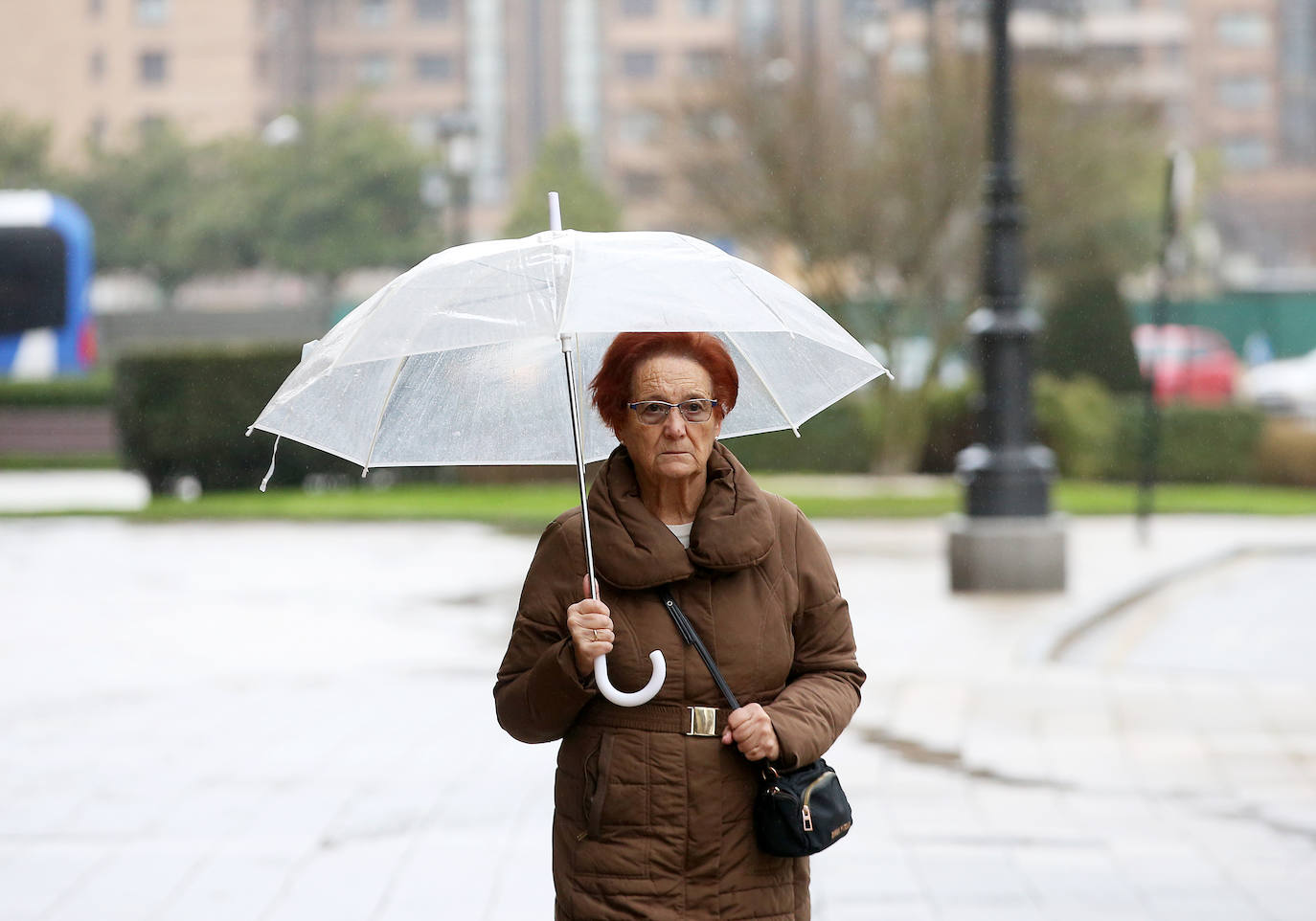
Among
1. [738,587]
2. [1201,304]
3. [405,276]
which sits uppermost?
[405,276]

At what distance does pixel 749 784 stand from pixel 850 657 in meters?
0.29

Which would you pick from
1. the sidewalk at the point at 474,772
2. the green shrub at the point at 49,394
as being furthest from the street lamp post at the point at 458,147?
the sidewalk at the point at 474,772

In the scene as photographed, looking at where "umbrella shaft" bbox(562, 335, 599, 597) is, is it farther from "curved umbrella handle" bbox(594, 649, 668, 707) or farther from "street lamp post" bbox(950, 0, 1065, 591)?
"street lamp post" bbox(950, 0, 1065, 591)

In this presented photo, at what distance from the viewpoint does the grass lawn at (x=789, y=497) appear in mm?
21453

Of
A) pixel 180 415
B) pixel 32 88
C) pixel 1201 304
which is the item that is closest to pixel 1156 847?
pixel 180 415

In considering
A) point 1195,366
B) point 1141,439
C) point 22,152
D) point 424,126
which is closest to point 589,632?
point 1141,439

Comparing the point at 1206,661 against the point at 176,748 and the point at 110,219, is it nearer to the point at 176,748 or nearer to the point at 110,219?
the point at 176,748

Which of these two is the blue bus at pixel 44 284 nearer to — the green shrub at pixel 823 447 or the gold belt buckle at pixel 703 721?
the green shrub at pixel 823 447

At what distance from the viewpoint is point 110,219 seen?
63.1m

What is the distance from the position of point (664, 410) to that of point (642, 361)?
10 cm

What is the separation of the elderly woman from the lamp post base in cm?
1026

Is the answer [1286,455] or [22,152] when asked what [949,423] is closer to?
[1286,455]

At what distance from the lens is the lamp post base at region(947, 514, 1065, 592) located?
43.4 ft

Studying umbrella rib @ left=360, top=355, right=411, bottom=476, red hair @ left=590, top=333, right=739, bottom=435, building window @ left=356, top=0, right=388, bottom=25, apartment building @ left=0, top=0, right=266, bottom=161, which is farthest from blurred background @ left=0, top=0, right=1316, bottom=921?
building window @ left=356, top=0, right=388, bottom=25
